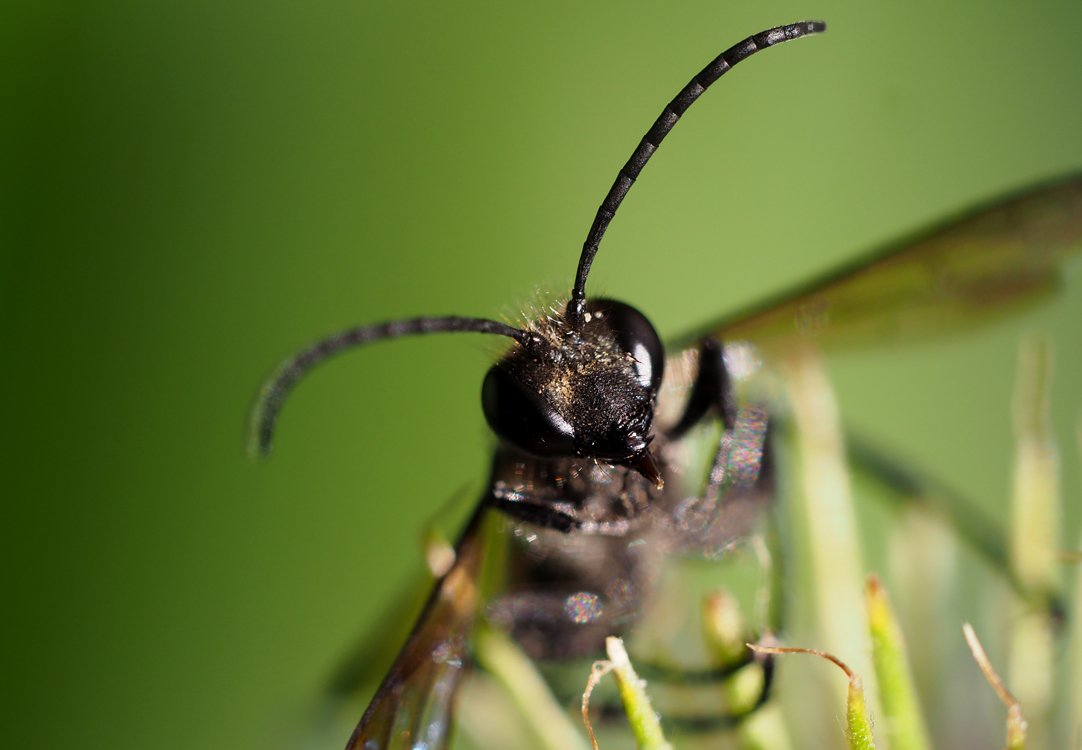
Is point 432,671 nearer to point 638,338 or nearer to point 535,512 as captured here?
point 535,512

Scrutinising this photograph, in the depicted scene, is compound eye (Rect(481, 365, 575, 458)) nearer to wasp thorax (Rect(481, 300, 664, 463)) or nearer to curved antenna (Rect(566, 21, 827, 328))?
wasp thorax (Rect(481, 300, 664, 463))

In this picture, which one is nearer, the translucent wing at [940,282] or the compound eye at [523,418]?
the compound eye at [523,418]

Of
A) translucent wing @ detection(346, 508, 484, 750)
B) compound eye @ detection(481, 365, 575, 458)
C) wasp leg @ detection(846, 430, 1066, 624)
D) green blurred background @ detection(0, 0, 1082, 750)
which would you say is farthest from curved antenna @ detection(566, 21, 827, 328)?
green blurred background @ detection(0, 0, 1082, 750)

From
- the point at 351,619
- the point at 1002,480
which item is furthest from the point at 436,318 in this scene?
the point at 1002,480

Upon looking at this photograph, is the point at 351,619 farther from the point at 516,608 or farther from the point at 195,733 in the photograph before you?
the point at 516,608

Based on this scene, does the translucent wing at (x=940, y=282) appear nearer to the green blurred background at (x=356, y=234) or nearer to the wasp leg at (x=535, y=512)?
the wasp leg at (x=535, y=512)

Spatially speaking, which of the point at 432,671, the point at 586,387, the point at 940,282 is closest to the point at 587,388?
the point at 586,387

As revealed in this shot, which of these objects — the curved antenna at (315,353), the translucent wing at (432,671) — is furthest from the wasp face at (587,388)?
the translucent wing at (432,671)
